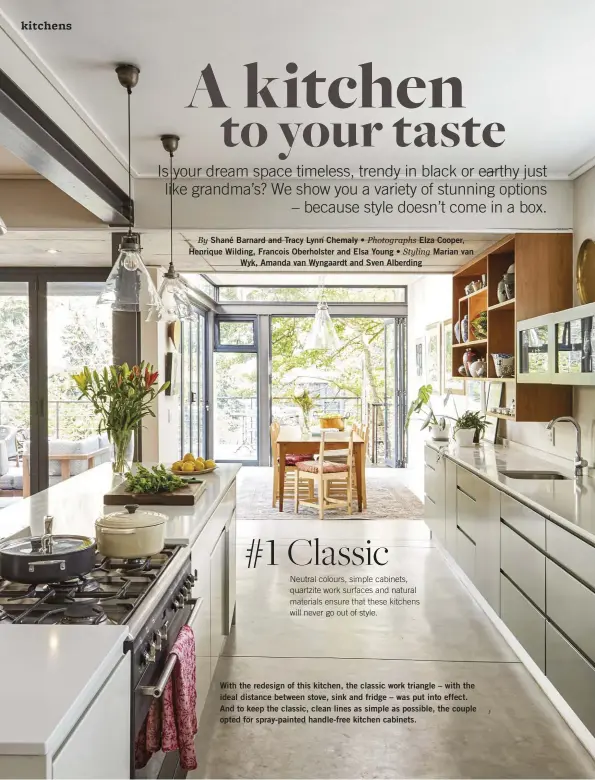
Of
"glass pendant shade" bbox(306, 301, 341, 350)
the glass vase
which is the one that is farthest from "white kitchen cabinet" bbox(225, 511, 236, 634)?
"glass pendant shade" bbox(306, 301, 341, 350)

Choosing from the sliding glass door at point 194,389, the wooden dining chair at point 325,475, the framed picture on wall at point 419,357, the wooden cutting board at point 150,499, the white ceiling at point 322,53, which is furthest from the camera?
the framed picture on wall at point 419,357

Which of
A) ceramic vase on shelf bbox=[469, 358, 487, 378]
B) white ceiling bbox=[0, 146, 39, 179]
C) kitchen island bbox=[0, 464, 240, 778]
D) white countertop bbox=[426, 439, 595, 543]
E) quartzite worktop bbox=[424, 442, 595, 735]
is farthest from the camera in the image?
ceramic vase on shelf bbox=[469, 358, 487, 378]

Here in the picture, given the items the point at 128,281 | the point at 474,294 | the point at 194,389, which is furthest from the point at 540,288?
the point at 194,389

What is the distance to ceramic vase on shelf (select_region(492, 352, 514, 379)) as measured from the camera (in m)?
3.96

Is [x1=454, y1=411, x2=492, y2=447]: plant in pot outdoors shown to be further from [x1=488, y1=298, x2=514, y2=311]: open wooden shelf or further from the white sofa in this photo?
the white sofa

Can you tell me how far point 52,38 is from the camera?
2105 millimetres

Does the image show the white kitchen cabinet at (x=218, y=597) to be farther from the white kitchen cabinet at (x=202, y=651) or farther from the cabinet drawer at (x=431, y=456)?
the cabinet drawer at (x=431, y=456)

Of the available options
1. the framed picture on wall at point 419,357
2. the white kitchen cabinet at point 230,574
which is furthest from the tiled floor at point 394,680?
the framed picture on wall at point 419,357

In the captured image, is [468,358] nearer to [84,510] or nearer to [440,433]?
[440,433]

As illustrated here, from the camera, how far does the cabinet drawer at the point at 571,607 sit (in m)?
2.06

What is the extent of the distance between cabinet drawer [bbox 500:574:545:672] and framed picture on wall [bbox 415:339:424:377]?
14.8 ft

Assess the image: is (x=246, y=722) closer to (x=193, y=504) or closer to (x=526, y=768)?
(x=193, y=504)

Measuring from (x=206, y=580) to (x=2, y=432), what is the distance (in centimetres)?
320

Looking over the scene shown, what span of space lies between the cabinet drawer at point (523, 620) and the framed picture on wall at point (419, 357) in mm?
4510
